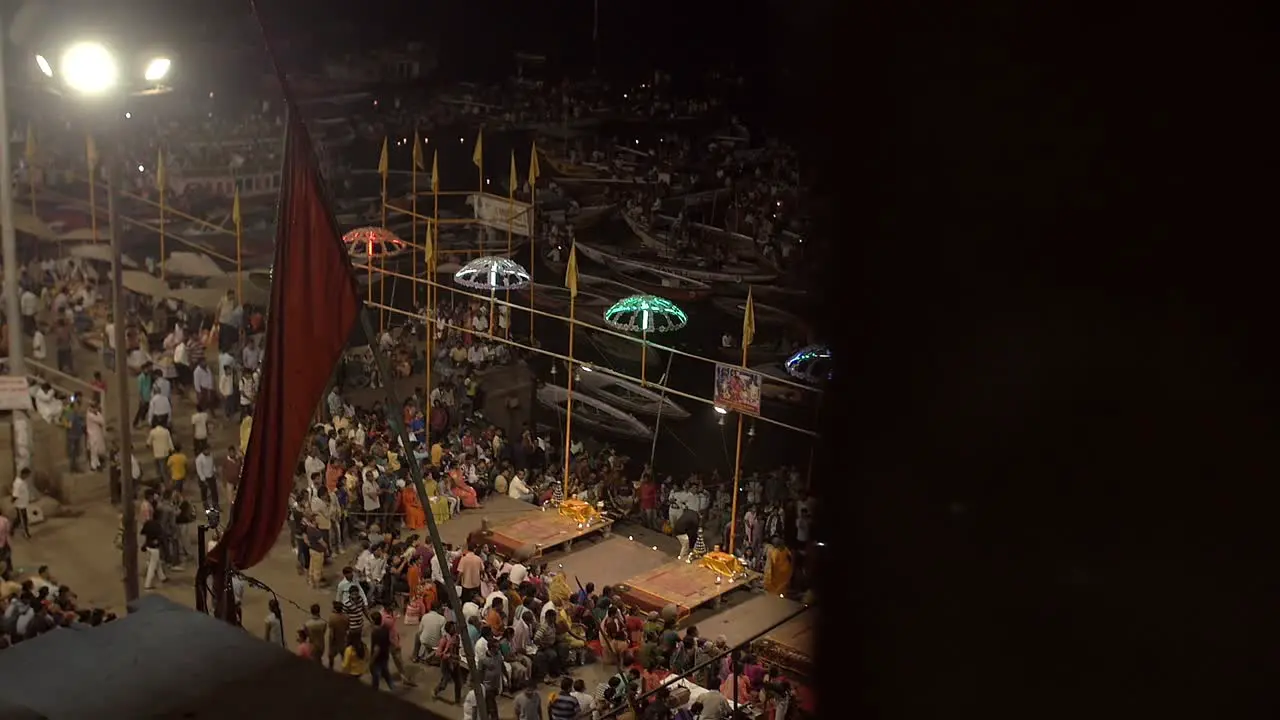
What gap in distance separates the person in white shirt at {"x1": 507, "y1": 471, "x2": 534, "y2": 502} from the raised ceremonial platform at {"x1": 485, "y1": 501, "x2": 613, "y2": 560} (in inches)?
15.4

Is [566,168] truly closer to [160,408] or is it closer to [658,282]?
[658,282]

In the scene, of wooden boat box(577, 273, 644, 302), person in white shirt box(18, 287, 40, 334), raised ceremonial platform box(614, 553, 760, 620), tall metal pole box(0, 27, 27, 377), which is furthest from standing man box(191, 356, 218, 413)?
wooden boat box(577, 273, 644, 302)

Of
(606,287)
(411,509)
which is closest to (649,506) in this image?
(411,509)

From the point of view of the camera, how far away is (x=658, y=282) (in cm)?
2877

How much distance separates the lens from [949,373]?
8.16 ft

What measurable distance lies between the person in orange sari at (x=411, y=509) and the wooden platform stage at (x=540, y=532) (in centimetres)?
85

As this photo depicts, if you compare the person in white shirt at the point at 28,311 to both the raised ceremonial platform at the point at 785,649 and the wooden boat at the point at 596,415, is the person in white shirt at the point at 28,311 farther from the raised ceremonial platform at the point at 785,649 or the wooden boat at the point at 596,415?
the raised ceremonial platform at the point at 785,649

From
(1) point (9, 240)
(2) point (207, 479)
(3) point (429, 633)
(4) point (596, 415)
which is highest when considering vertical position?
(1) point (9, 240)

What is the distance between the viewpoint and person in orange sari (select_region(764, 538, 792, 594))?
47.6ft

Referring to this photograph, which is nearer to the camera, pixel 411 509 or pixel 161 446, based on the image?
pixel 411 509

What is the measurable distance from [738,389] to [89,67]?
296 inches

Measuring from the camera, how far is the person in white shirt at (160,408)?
16.3 m

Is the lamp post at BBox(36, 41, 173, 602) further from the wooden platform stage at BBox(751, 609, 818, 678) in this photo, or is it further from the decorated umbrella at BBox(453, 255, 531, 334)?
the decorated umbrella at BBox(453, 255, 531, 334)

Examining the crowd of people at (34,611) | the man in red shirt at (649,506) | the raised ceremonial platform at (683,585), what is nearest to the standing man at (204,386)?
the man in red shirt at (649,506)
